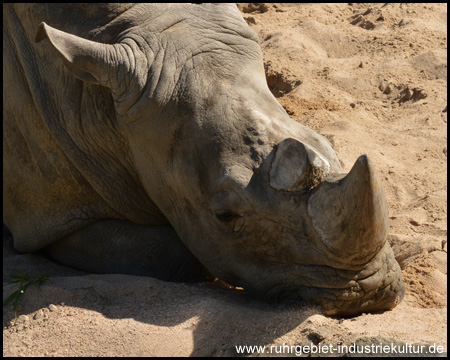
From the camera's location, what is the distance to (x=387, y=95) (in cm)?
747

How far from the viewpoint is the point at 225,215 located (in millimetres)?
4727

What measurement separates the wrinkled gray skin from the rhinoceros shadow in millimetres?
178

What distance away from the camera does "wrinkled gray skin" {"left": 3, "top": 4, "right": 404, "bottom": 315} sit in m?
4.48

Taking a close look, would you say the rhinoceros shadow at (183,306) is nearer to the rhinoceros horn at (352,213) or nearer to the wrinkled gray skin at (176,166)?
the wrinkled gray skin at (176,166)

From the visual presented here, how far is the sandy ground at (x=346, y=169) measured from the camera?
14.3 feet

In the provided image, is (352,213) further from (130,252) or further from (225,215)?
(130,252)

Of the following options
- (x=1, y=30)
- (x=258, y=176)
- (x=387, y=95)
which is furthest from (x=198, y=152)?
(x=387, y=95)

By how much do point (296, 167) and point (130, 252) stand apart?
1.58m

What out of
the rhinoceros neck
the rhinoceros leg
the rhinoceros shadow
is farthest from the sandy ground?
the rhinoceros neck

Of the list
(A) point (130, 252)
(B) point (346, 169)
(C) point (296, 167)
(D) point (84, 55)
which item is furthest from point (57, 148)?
(B) point (346, 169)

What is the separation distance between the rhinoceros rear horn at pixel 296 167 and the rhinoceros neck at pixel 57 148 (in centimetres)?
118

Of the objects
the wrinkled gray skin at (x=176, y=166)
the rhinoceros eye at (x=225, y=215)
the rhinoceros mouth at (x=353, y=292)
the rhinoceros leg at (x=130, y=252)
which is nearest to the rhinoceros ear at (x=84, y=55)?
the wrinkled gray skin at (x=176, y=166)

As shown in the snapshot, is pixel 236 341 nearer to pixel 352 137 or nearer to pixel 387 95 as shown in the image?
pixel 352 137

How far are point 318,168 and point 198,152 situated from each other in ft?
2.40
